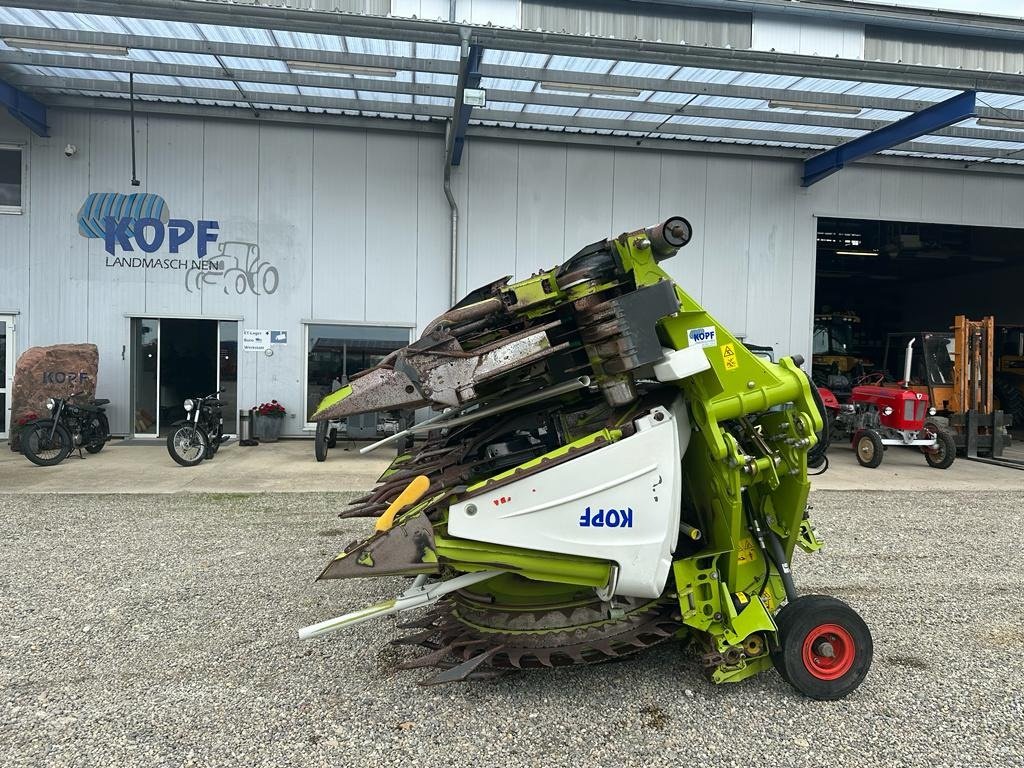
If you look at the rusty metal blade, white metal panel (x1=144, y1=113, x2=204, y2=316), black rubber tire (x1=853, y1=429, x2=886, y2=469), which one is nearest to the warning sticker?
the rusty metal blade

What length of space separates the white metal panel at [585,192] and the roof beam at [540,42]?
A: 3.26 metres

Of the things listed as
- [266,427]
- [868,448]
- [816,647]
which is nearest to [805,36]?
[868,448]

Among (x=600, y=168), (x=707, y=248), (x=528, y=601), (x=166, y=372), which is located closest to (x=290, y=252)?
(x=166, y=372)

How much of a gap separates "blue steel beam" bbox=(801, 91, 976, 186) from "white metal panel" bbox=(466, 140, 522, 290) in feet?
18.9

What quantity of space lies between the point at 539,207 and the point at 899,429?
278 inches

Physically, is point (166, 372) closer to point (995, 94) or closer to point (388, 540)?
point (388, 540)

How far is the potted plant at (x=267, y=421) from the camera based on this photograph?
10781 mm

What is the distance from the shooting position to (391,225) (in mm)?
11352

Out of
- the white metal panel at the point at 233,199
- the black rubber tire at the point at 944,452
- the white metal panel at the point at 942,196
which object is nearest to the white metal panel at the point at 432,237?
the white metal panel at the point at 233,199

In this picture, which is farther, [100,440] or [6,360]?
[6,360]

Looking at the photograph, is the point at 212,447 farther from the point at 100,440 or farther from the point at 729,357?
the point at 729,357

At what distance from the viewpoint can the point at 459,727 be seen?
262 cm

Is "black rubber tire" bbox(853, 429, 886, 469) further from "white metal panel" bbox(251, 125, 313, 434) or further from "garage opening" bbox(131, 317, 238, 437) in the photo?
"garage opening" bbox(131, 317, 238, 437)

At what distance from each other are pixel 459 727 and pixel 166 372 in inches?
419
